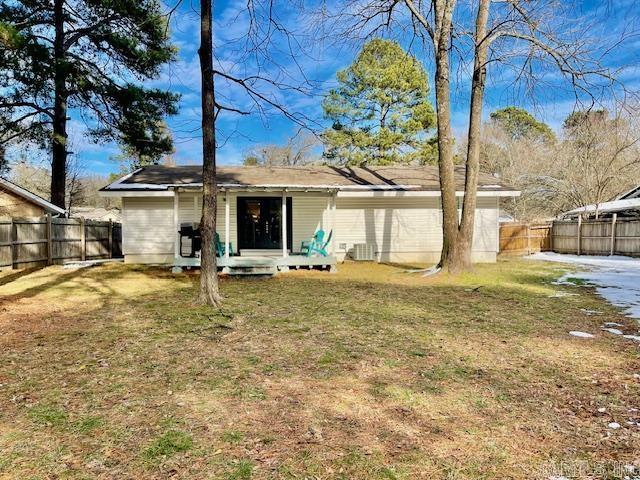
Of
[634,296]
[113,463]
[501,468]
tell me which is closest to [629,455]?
[501,468]

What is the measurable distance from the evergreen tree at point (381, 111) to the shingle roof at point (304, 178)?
8.40 meters

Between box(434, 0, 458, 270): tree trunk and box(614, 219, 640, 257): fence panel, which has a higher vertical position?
box(434, 0, 458, 270): tree trunk

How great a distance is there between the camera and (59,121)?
15.3 metres

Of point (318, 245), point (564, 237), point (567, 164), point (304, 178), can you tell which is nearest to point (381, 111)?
point (567, 164)

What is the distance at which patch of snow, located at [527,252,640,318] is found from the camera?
293 inches

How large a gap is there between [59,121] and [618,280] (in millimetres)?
18779

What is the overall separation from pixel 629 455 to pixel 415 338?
2.70 metres

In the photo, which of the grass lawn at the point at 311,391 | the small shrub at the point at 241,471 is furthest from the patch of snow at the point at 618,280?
the small shrub at the point at 241,471

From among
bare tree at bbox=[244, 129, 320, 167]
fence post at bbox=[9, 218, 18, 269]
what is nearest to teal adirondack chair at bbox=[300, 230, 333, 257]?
fence post at bbox=[9, 218, 18, 269]

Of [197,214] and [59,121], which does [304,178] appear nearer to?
[197,214]

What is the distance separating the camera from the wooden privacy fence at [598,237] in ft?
53.1

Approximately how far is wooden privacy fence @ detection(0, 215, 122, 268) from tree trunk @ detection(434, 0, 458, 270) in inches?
470

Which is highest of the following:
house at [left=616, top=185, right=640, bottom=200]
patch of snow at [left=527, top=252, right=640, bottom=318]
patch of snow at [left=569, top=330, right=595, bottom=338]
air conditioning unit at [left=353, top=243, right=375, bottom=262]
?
house at [left=616, top=185, right=640, bottom=200]

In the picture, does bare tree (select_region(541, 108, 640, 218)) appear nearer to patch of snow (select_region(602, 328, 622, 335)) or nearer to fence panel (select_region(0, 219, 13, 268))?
patch of snow (select_region(602, 328, 622, 335))
